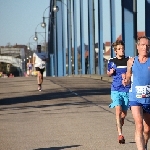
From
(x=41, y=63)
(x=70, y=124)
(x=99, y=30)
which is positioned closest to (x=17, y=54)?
(x=99, y=30)

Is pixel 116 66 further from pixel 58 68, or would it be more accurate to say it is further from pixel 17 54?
pixel 17 54

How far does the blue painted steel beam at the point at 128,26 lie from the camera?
29.3 m

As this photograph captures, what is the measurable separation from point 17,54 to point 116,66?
168836 millimetres

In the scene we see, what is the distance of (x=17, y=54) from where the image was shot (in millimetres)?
178375

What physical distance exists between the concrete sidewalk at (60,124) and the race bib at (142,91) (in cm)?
181

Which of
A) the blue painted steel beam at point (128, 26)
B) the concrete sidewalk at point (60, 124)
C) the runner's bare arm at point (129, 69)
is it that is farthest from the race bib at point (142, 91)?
the blue painted steel beam at point (128, 26)

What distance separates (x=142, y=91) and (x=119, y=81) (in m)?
2.77

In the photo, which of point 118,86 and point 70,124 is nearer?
point 118,86

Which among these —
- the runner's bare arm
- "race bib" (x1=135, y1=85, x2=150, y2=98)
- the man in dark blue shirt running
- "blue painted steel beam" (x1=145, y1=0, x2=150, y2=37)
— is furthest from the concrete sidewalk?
"blue painted steel beam" (x1=145, y1=0, x2=150, y2=37)

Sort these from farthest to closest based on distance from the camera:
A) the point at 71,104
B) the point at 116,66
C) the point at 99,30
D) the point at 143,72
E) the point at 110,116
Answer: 1. the point at 99,30
2. the point at 71,104
3. the point at 110,116
4. the point at 116,66
5. the point at 143,72

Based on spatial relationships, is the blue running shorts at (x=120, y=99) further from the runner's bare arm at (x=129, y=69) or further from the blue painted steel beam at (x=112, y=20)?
the blue painted steel beam at (x=112, y=20)

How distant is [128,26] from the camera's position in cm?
3006

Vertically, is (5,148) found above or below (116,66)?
below

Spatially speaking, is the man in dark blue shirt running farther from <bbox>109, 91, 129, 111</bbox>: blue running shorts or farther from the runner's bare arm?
the runner's bare arm
